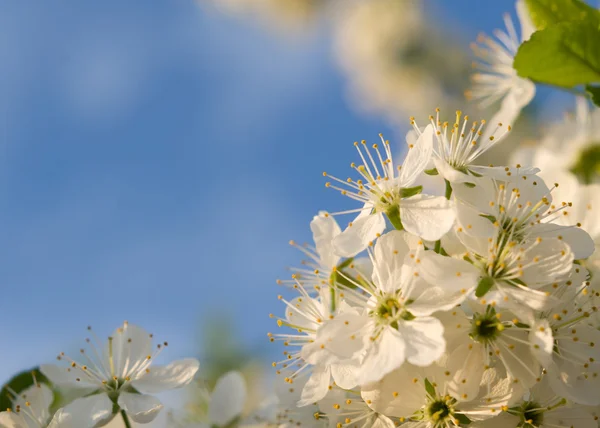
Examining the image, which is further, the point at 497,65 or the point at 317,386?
A: the point at 497,65

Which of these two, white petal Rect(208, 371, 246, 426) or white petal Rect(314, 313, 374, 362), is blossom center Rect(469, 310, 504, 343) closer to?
white petal Rect(314, 313, 374, 362)

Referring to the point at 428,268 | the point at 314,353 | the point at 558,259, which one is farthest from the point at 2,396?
the point at 558,259

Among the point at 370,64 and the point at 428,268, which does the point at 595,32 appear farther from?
the point at 370,64

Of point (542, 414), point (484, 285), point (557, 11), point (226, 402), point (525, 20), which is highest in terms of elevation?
point (525, 20)

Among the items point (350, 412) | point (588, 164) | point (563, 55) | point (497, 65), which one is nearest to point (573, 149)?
point (588, 164)

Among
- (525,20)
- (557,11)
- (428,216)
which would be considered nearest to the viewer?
(428,216)

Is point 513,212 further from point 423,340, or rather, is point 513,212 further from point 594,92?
point 594,92

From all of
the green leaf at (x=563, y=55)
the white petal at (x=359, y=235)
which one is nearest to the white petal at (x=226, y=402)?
the white petal at (x=359, y=235)
